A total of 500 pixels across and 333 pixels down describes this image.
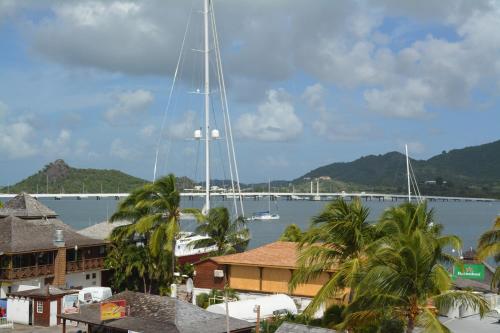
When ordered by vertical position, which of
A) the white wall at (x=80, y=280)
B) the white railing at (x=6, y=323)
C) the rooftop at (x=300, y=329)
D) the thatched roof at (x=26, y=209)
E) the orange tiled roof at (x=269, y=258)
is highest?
the thatched roof at (x=26, y=209)

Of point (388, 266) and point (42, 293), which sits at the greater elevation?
point (388, 266)

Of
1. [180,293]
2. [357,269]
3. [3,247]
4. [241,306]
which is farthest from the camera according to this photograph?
[180,293]

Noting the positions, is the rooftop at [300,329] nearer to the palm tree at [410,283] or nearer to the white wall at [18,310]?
the palm tree at [410,283]

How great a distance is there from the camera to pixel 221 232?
47.1m

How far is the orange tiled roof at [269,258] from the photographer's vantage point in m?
36.8

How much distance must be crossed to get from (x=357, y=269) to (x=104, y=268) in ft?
91.4

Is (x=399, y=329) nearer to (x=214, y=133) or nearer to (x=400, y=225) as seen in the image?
(x=400, y=225)

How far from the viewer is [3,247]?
3966 cm

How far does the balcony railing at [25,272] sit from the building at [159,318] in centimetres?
1189

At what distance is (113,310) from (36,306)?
10.3 metres

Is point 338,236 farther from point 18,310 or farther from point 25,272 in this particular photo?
point 25,272

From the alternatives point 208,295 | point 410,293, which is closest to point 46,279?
point 208,295

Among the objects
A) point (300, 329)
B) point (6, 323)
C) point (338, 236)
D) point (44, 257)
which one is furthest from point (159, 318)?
point (44, 257)

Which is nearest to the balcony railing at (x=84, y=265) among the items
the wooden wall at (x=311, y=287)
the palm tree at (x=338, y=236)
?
the wooden wall at (x=311, y=287)
